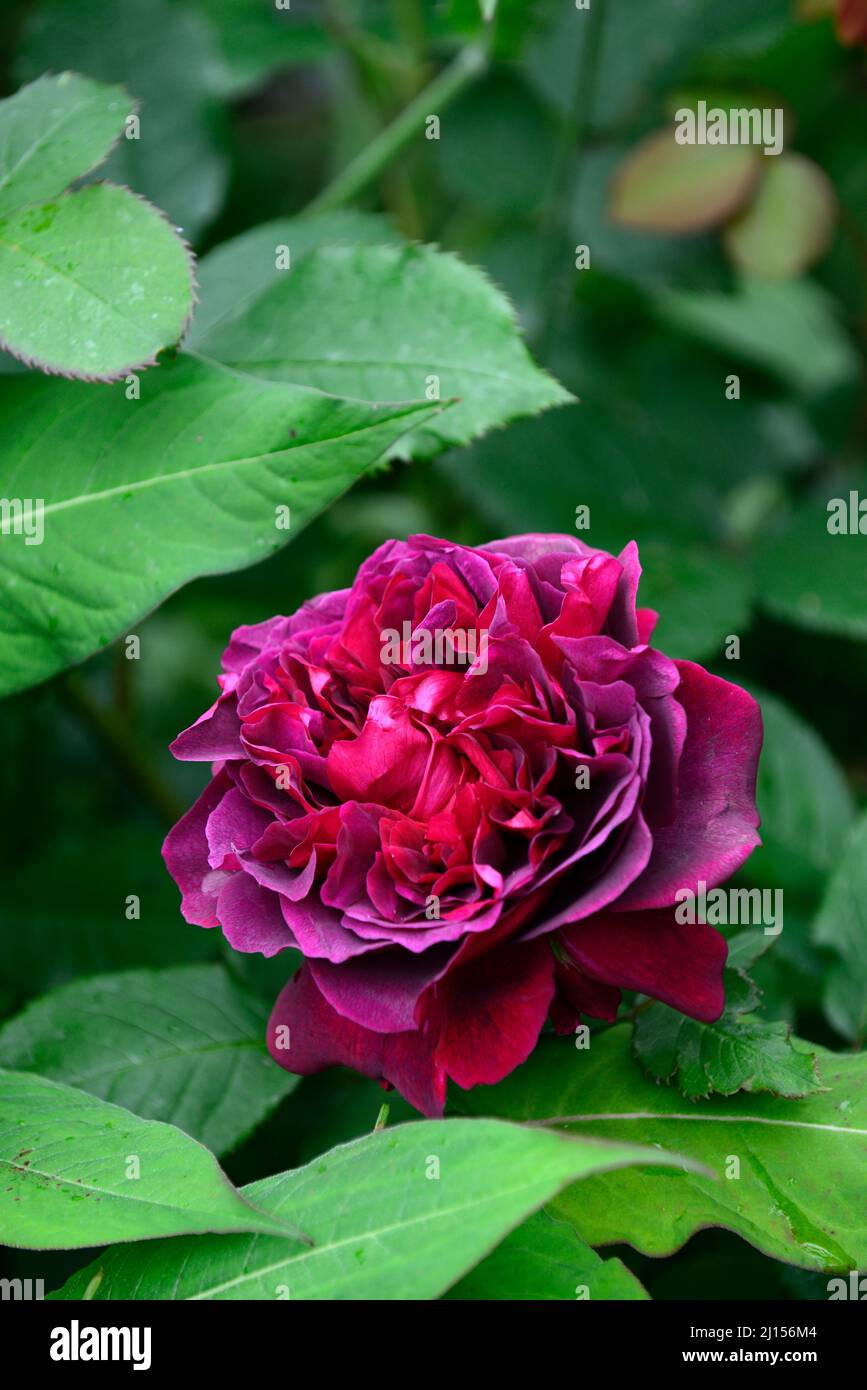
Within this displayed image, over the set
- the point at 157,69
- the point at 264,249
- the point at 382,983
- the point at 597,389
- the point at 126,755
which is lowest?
the point at 126,755

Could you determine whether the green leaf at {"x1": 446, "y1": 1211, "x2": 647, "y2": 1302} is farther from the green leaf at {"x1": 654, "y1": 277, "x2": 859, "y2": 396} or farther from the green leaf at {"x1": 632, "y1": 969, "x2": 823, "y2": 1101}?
the green leaf at {"x1": 654, "y1": 277, "x2": 859, "y2": 396}

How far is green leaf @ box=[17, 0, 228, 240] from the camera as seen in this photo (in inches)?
31.2

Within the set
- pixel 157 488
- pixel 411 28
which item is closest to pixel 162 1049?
pixel 157 488

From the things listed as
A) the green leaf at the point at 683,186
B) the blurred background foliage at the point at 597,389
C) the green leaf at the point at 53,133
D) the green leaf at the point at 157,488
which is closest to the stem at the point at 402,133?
the blurred background foliage at the point at 597,389

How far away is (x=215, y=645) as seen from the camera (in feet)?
3.86

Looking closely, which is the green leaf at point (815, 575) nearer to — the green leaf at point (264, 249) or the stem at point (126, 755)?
the green leaf at point (264, 249)

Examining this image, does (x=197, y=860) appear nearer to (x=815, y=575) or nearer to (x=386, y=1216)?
(x=386, y=1216)

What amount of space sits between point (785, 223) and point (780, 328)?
35cm

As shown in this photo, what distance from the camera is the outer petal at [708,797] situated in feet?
1.27

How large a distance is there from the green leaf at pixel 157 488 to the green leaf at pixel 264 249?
20cm

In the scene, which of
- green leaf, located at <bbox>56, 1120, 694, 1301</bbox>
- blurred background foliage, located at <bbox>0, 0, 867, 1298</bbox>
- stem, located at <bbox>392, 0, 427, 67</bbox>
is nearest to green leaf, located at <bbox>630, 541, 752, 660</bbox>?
blurred background foliage, located at <bbox>0, 0, 867, 1298</bbox>

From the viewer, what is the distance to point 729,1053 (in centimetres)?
43

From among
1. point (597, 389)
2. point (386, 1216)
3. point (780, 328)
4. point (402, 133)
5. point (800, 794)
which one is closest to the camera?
point (386, 1216)

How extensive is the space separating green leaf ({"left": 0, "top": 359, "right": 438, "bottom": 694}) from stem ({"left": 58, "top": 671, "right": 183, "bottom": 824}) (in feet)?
1.14
